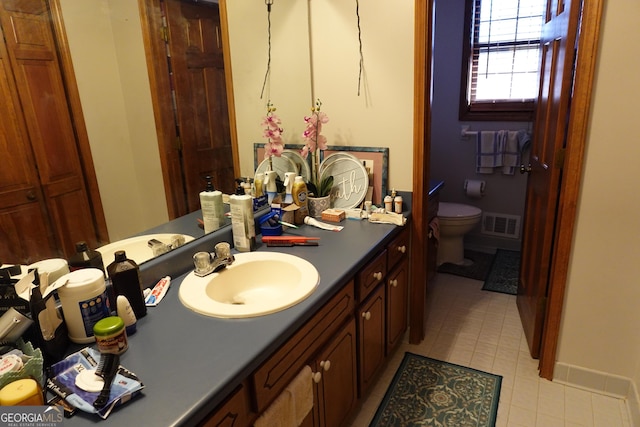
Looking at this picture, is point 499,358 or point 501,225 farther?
point 501,225

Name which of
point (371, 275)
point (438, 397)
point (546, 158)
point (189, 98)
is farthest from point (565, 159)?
point (189, 98)

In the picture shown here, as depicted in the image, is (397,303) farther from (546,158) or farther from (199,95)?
(199,95)

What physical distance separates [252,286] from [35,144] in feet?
2.62

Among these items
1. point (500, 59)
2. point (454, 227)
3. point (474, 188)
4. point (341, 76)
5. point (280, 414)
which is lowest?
point (454, 227)

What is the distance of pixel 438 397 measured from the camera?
6.15ft

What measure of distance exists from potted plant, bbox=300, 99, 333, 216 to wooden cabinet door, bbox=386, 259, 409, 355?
490 mm

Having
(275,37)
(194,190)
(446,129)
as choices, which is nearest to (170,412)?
(194,190)

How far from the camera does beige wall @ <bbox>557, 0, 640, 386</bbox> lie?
1541mm

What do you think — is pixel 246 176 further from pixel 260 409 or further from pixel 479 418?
pixel 479 418

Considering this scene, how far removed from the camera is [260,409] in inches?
40.8

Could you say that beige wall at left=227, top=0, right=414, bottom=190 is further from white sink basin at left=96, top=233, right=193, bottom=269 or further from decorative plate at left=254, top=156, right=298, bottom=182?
white sink basin at left=96, top=233, right=193, bottom=269

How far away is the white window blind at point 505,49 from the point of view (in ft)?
10.1

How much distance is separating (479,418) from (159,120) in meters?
1.77

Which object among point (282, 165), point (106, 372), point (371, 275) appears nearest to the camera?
point (106, 372)
